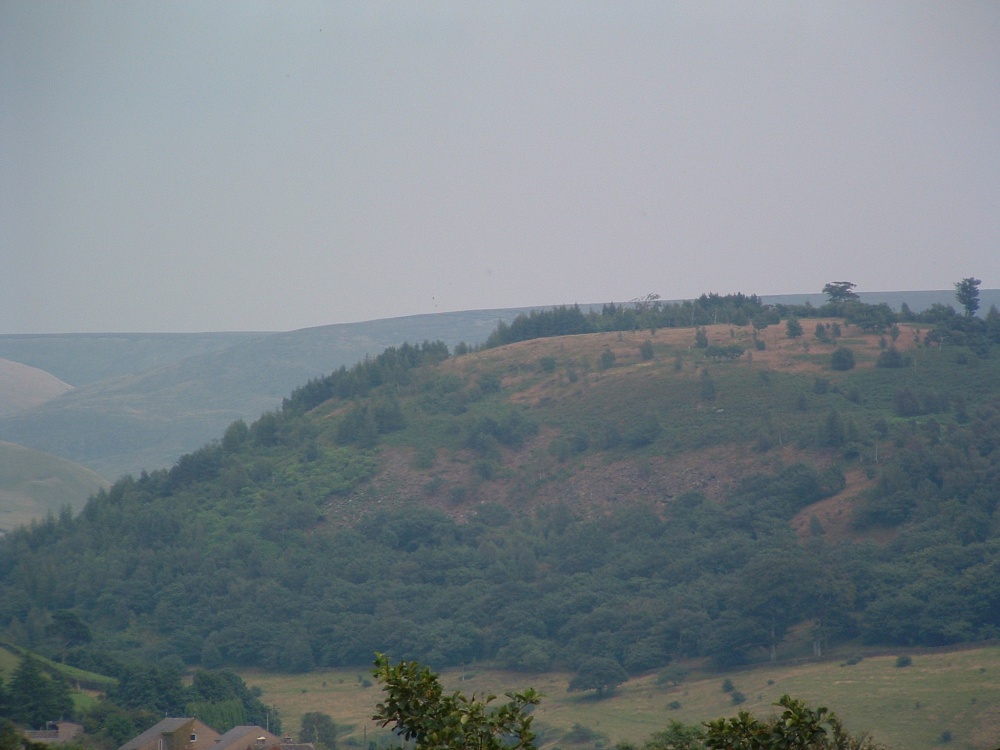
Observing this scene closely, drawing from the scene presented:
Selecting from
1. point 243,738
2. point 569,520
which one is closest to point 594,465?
point 569,520

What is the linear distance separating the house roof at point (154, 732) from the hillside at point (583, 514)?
24.9m

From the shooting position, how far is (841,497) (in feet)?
243

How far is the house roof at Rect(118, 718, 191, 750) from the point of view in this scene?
39344mm

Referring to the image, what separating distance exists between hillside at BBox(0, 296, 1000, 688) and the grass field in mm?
3360

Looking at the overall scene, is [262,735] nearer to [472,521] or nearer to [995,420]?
[472,521]

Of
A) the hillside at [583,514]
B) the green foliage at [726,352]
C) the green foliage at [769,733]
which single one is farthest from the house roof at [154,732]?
the green foliage at [726,352]

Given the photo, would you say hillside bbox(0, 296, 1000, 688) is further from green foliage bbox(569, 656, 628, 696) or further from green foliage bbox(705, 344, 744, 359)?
green foliage bbox(569, 656, 628, 696)

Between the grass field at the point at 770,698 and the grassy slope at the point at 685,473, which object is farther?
the grassy slope at the point at 685,473

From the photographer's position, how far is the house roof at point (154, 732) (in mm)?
39344

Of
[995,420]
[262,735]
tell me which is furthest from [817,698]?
[995,420]

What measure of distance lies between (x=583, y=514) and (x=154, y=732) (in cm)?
4451

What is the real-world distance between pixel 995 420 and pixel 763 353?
2052 centimetres

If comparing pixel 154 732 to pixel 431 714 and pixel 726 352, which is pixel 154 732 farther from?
pixel 726 352

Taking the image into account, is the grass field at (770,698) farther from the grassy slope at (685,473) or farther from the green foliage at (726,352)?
the green foliage at (726,352)
